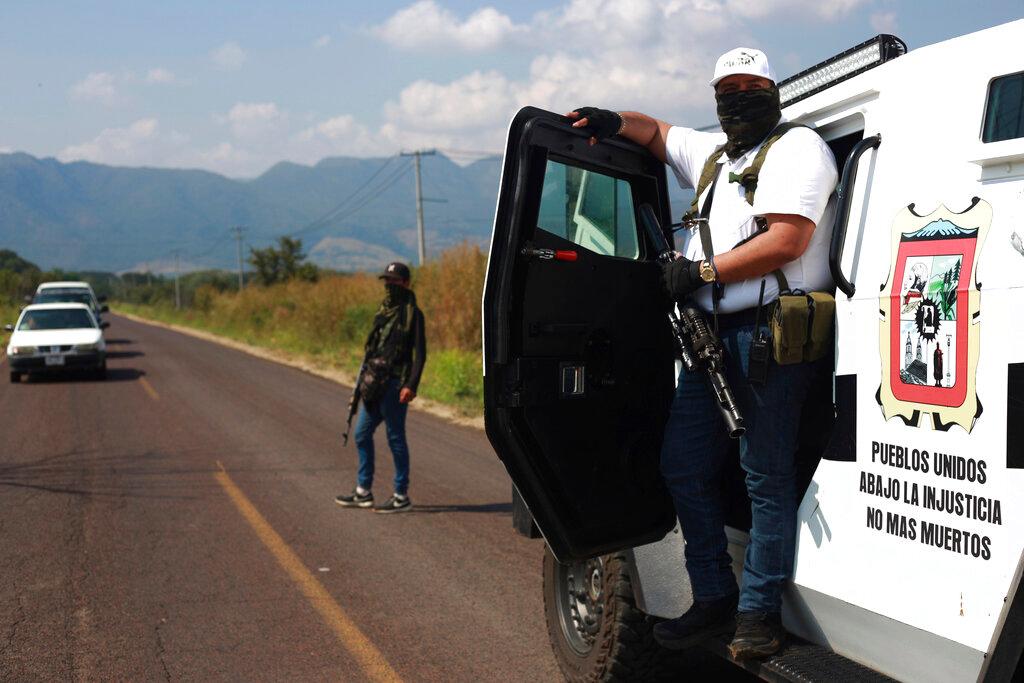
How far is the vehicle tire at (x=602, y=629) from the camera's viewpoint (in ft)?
12.5

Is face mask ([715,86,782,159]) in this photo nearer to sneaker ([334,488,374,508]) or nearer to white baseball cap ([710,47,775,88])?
white baseball cap ([710,47,775,88])

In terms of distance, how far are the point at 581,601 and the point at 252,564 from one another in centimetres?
282

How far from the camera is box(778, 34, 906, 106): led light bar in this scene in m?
3.11

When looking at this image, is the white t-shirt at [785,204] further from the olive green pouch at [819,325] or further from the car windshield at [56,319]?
the car windshield at [56,319]

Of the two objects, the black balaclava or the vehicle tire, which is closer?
the vehicle tire

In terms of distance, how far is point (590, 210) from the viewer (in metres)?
3.81

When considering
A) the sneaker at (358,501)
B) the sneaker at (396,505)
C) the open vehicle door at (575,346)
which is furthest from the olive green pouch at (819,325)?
the sneaker at (358,501)

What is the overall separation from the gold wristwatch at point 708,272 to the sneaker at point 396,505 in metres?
4.97

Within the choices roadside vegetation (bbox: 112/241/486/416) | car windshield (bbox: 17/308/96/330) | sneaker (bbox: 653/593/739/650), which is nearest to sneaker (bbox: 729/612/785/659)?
sneaker (bbox: 653/593/739/650)

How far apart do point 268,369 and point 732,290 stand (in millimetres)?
19788

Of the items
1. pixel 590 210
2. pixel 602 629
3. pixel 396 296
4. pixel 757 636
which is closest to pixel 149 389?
pixel 396 296

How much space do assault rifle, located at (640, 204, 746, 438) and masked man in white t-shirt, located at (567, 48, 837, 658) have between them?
61 millimetres

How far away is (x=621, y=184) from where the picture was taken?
400 centimetres

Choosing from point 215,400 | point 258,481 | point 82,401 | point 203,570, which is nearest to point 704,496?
point 203,570
